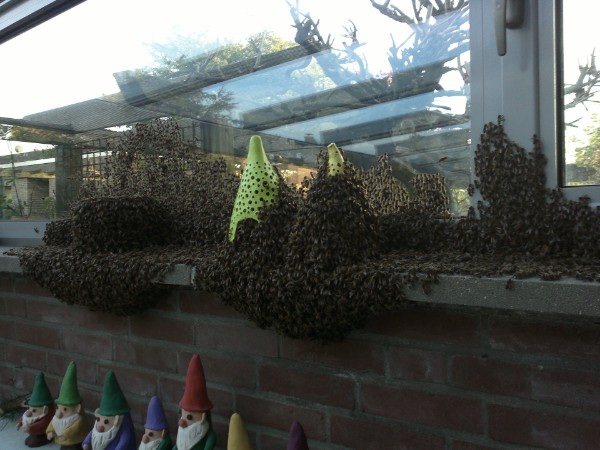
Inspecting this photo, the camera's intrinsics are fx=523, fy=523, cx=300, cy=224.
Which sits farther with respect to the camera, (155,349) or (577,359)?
(155,349)

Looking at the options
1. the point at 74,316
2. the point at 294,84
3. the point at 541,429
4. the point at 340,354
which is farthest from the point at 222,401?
the point at 294,84

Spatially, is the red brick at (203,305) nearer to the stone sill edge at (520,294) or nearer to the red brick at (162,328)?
the red brick at (162,328)

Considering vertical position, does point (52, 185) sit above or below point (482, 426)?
above

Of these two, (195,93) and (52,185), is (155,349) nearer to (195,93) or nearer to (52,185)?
(195,93)

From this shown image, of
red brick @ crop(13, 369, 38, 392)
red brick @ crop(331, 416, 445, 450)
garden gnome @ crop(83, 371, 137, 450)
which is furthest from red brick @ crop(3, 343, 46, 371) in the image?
red brick @ crop(331, 416, 445, 450)

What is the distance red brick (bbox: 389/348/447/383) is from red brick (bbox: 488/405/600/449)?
0.41 feet

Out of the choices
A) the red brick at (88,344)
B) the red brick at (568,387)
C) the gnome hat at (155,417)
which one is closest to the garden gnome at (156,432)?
the gnome hat at (155,417)

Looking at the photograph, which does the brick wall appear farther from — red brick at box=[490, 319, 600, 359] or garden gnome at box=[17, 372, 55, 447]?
garden gnome at box=[17, 372, 55, 447]

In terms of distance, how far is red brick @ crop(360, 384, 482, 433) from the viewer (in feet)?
3.66

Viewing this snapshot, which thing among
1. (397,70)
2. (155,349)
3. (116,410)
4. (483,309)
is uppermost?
(397,70)

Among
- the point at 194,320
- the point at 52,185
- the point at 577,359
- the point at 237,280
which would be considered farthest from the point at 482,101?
the point at 52,185

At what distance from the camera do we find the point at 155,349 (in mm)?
1658

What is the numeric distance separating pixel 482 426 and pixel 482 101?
0.75 metres

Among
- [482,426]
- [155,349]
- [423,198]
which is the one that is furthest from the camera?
[155,349]
